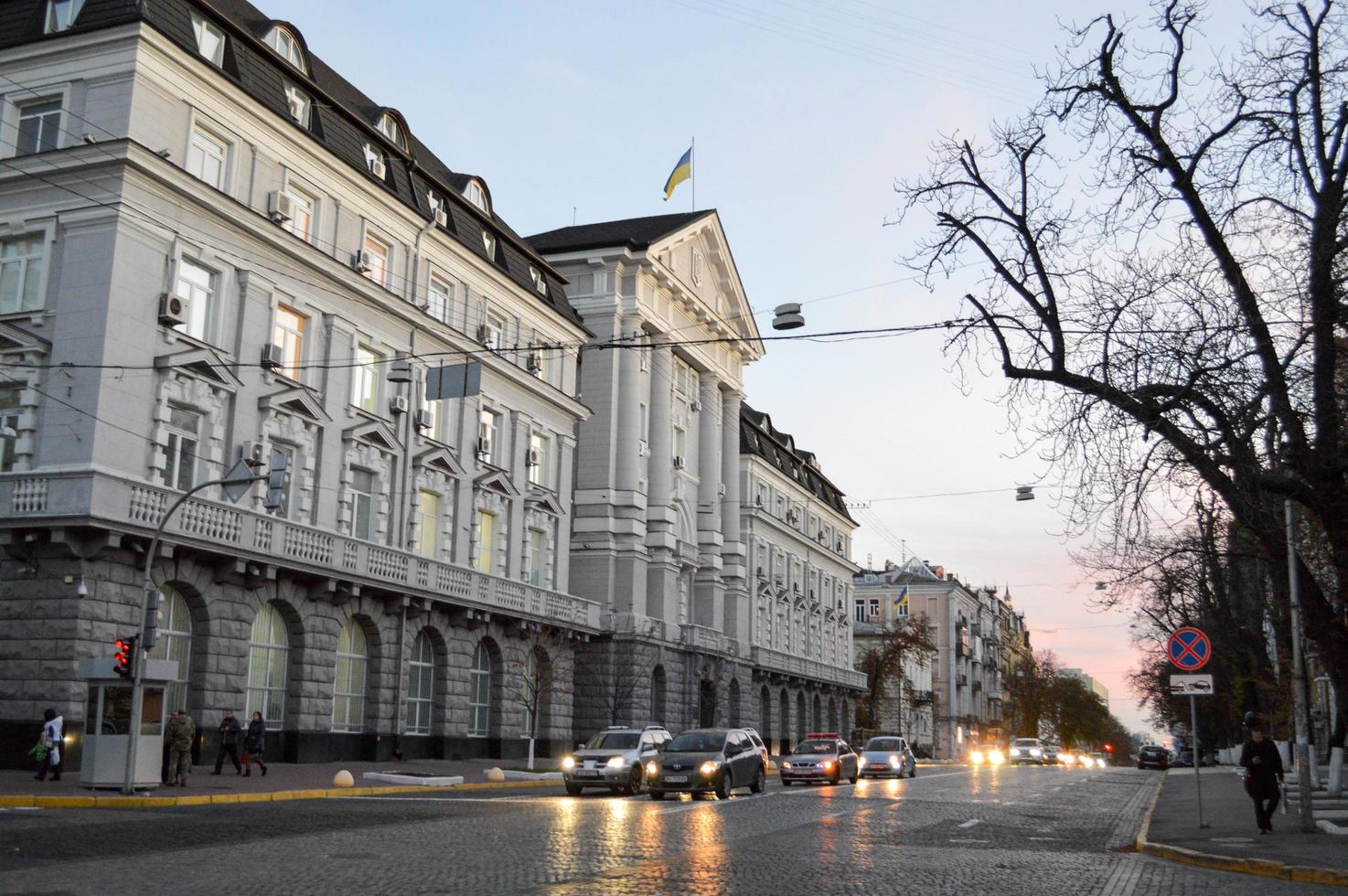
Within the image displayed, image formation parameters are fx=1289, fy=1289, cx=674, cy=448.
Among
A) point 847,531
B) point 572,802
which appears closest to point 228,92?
point 572,802

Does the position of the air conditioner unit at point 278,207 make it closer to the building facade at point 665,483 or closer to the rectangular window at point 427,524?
the rectangular window at point 427,524

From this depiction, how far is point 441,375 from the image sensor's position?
110ft

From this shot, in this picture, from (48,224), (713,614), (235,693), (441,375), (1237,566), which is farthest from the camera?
(713,614)

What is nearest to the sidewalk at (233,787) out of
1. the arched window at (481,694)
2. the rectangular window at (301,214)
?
the arched window at (481,694)

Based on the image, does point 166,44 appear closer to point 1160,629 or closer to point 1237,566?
point 1237,566

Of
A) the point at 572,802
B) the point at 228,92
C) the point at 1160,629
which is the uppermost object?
the point at 228,92

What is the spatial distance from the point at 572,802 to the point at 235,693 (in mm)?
9791

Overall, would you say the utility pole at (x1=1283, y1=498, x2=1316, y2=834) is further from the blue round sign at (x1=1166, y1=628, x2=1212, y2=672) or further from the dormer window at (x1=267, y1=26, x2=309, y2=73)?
the dormer window at (x1=267, y1=26, x2=309, y2=73)

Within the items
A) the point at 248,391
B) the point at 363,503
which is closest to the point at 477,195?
the point at 363,503

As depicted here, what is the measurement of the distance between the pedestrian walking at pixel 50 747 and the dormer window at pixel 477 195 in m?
24.4

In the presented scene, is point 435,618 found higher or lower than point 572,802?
higher

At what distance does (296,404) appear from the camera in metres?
33.5

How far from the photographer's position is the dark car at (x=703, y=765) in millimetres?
27547

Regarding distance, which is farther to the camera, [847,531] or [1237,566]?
[847,531]
